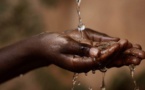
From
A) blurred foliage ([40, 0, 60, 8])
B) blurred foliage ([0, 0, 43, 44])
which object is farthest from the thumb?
blurred foliage ([40, 0, 60, 8])

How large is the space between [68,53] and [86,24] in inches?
81.6

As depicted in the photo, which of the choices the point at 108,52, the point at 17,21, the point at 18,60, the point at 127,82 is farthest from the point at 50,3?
the point at 108,52

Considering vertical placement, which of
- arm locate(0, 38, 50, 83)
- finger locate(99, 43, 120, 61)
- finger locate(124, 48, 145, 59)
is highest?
finger locate(99, 43, 120, 61)

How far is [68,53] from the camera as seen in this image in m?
1.29

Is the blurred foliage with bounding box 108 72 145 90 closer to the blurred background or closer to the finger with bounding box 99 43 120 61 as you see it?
the blurred background

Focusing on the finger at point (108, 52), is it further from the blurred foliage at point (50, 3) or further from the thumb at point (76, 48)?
the blurred foliage at point (50, 3)

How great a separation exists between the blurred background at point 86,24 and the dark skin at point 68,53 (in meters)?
1.64

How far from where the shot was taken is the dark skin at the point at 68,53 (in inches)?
48.8

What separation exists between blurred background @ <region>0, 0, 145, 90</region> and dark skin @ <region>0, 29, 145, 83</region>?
5.36 feet

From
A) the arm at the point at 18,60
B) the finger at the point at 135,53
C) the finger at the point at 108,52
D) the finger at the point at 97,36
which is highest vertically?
the finger at the point at 108,52

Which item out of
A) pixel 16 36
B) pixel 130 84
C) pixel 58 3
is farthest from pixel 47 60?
pixel 58 3

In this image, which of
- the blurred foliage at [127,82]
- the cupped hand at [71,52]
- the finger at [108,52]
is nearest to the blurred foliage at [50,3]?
the blurred foliage at [127,82]

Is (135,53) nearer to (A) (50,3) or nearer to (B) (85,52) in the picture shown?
(B) (85,52)

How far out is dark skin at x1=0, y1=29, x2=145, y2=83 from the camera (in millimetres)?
1239
